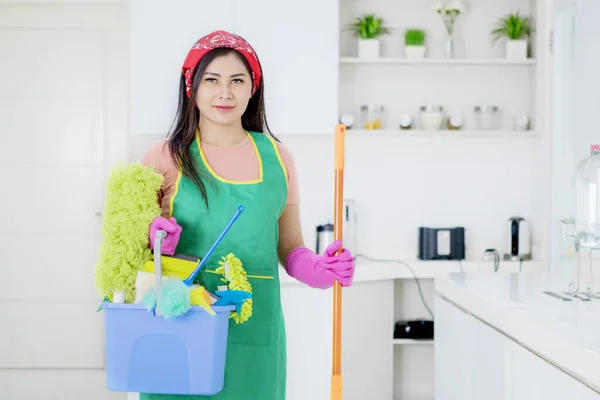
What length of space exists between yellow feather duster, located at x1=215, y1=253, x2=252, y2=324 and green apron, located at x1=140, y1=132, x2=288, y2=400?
60 mm

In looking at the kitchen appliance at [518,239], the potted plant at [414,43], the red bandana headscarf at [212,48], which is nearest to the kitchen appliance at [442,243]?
the kitchen appliance at [518,239]

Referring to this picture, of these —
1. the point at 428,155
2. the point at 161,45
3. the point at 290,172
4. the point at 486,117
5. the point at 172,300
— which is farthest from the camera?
the point at 428,155

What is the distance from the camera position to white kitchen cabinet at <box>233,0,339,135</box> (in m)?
3.52

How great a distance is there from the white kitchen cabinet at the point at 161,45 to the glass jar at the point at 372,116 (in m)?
0.74

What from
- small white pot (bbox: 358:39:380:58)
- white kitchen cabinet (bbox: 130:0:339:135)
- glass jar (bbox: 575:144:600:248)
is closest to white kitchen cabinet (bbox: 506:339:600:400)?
glass jar (bbox: 575:144:600:248)

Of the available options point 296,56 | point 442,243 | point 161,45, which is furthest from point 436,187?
point 161,45

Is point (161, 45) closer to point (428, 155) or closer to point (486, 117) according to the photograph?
point (428, 155)

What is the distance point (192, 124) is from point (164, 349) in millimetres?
457

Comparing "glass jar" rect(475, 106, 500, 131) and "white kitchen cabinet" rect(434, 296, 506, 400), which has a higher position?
"glass jar" rect(475, 106, 500, 131)

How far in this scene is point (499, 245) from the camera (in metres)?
3.94

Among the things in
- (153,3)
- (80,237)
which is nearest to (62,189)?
(80,237)

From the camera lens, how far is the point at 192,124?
5.22 feet

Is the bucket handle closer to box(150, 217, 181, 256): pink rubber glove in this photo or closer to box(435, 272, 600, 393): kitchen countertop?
box(150, 217, 181, 256): pink rubber glove

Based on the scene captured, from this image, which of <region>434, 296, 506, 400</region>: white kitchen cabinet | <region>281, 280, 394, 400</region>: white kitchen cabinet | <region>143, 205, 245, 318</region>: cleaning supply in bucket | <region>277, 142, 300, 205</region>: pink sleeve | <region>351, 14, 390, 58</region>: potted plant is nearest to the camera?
<region>143, 205, 245, 318</region>: cleaning supply in bucket
